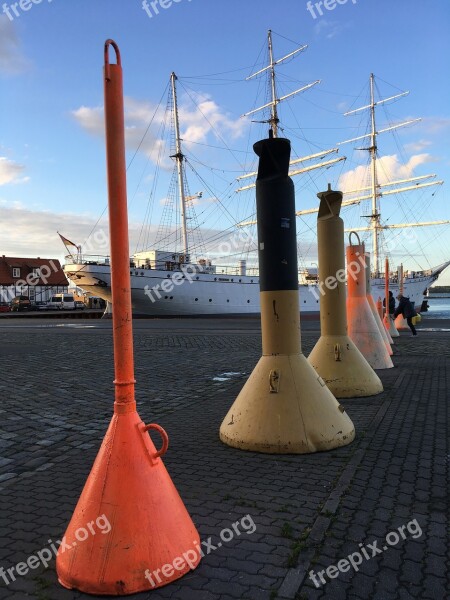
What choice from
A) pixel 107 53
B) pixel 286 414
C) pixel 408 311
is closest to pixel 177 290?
pixel 408 311

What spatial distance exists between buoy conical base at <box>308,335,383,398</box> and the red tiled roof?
3029 inches

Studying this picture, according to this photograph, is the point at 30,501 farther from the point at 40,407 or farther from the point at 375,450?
the point at 40,407

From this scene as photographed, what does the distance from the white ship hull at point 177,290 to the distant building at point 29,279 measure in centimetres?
3373

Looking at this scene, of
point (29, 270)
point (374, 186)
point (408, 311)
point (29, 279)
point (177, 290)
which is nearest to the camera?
point (408, 311)

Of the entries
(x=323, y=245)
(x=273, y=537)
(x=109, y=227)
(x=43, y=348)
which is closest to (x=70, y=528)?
(x=273, y=537)

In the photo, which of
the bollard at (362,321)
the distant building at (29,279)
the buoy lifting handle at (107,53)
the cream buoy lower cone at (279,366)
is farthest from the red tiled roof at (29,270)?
the buoy lifting handle at (107,53)

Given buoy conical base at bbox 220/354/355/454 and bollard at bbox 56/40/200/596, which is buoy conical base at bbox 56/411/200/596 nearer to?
bollard at bbox 56/40/200/596

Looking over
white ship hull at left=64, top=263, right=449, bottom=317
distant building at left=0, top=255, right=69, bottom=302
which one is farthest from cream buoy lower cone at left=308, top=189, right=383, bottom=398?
distant building at left=0, top=255, right=69, bottom=302

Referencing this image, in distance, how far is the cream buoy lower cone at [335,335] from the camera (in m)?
7.82

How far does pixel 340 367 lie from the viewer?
784 centimetres

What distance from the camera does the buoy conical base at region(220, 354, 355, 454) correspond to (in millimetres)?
4926

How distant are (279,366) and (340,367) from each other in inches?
116

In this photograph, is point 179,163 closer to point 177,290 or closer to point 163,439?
point 177,290

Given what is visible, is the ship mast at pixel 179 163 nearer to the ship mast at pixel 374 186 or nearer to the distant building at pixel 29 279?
the ship mast at pixel 374 186
